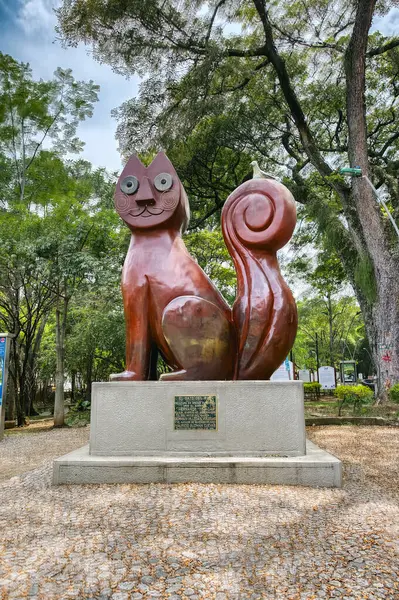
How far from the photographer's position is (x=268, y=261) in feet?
18.0

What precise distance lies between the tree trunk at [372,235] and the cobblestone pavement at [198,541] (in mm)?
8638

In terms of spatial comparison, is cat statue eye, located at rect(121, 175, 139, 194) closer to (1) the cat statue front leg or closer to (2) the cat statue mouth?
(2) the cat statue mouth

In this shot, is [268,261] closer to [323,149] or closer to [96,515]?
[96,515]

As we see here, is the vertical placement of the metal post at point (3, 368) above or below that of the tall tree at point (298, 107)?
below

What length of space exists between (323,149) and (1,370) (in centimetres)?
1442

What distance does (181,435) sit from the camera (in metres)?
4.88

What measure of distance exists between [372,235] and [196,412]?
10.3 metres

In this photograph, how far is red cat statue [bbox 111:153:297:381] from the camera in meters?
5.15

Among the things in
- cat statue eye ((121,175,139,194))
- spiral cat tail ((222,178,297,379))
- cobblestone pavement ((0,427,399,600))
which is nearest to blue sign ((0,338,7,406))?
cobblestone pavement ((0,427,399,600))

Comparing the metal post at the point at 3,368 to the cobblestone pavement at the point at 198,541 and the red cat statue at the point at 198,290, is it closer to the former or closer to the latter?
the cobblestone pavement at the point at 198,541

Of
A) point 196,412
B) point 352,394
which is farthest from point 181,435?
point 352,394

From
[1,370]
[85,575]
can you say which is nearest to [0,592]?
[85,575]

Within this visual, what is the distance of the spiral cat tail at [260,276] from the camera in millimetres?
5211

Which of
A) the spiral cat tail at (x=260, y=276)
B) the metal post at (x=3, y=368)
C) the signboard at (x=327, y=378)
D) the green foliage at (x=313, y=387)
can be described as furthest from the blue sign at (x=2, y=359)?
the signboard at (x=327, y=378)
